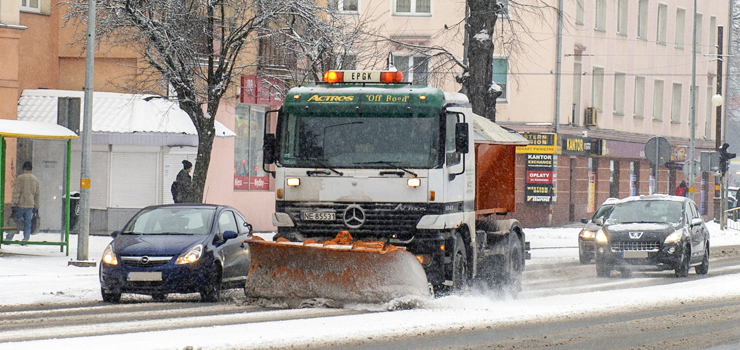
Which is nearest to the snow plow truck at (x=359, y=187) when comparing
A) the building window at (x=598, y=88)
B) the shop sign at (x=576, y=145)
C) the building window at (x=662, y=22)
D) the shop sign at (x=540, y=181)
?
the shop sign at (x=540, y=181)

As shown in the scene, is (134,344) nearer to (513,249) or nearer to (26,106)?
(513,249)

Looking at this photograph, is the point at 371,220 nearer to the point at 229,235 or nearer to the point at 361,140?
the point at 361,140

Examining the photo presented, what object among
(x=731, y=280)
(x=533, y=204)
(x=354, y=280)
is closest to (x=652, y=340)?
(x=354, y=280)

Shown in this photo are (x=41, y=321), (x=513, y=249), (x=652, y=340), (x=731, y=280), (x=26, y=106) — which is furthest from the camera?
(x=26, y=106)

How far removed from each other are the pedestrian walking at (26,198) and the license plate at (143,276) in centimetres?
990

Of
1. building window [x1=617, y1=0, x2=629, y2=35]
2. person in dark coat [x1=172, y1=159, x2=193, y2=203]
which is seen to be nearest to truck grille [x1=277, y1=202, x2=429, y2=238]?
person in dark coat [x1=172, y1=159, x2=193, y2=203]

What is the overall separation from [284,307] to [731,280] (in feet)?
31.4

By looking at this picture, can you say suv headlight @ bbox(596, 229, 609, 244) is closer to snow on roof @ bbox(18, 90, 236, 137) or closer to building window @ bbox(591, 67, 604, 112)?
snow on roof @ bbox(18, 90, 236, 137)

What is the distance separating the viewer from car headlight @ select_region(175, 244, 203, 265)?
1575 cm

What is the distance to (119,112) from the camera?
1184 inches

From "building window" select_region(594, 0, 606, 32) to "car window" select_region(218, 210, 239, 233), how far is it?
108 feet

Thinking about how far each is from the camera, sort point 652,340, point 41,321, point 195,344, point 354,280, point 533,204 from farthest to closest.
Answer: point 533,204
point 354,280
point 41,321
point 652,340
point 195,344

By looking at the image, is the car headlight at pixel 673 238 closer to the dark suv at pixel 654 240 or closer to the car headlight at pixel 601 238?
the dark suv at pixel 654 240

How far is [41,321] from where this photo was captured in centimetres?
1304
